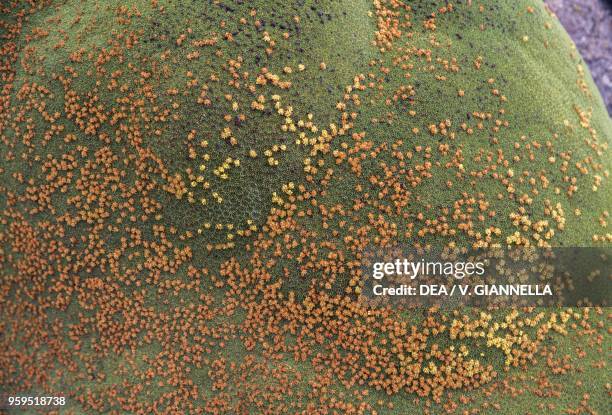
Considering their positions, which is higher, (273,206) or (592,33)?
(592,33)

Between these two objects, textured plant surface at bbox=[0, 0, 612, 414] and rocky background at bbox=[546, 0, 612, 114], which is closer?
textured plant surface at bbox=[0, 0, 612, 414]

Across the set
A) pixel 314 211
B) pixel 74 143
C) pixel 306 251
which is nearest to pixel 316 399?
pixel 306 251

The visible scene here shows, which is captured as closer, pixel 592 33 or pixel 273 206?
pixel 273 206

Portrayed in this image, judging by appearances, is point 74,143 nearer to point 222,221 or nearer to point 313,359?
point 222,221

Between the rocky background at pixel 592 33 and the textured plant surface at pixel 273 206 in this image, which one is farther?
the rocky background at pixel 592 33
